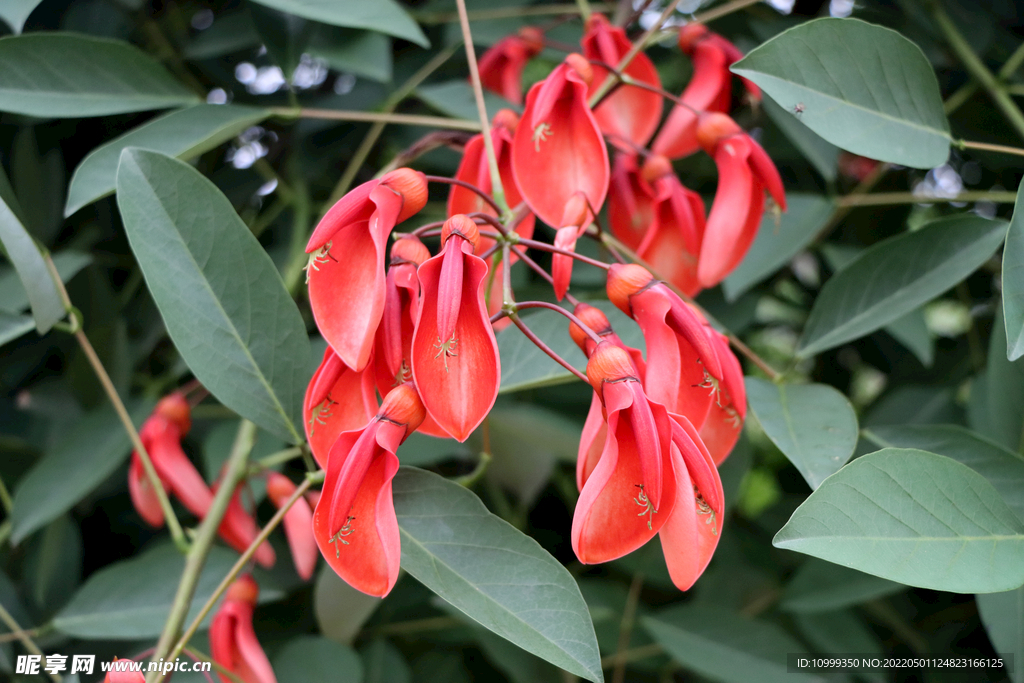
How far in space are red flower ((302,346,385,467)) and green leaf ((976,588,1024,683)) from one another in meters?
0.48

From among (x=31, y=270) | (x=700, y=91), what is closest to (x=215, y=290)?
(x=31, y=270)

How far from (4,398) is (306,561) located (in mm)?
538

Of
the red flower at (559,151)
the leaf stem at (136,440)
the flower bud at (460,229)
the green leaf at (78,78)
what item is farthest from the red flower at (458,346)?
the green leaf at (78,78)

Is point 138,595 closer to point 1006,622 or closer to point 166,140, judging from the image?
point 166,140

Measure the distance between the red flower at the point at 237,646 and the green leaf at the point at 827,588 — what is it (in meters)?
0.55

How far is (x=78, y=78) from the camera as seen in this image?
0.66 m

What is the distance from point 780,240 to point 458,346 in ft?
1.49

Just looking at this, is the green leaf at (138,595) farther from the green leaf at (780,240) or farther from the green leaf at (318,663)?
the green leaf at (780,240)

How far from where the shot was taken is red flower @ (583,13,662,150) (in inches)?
26.0

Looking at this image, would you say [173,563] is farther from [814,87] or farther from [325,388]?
[814,87]

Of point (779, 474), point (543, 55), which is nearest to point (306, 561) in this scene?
point (543, 55)

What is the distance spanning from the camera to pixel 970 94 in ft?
2.64

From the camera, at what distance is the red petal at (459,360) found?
1.29 feet

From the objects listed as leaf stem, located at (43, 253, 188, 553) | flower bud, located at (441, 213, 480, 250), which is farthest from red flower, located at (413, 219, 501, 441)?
leaf stem, located at (43, 253, 188, 553)
